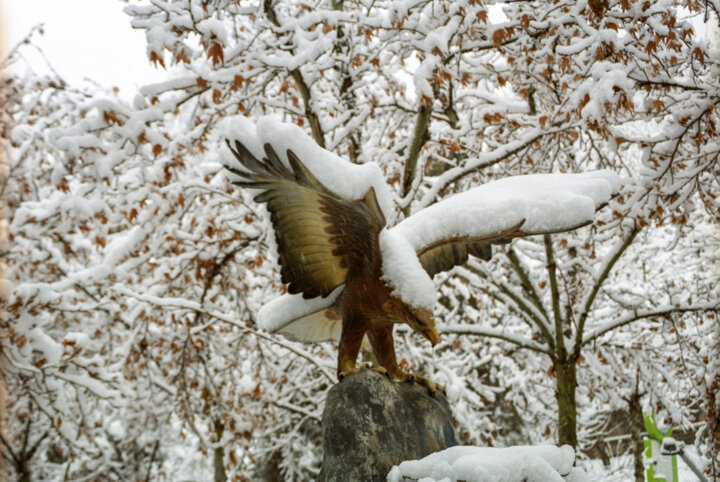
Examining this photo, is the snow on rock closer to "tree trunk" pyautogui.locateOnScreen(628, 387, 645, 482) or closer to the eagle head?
A: the eagle head

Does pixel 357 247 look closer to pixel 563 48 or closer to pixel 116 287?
pixel 563 48

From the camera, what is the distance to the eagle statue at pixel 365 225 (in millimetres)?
2096

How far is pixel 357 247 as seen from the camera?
2322mm

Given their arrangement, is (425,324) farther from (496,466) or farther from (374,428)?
(496,466)

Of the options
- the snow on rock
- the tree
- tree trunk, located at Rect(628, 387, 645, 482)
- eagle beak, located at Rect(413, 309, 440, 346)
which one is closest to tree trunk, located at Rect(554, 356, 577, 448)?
the tree

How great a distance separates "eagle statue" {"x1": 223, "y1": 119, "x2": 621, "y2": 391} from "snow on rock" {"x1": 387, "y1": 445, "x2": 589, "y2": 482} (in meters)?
0.67

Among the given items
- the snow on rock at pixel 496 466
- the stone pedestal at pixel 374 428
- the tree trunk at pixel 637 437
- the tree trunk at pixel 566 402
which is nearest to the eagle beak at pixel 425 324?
the stone pedestal at pixel 374 428

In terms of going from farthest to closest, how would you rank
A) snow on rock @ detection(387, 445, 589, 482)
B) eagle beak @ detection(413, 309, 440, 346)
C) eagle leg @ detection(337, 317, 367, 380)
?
eagle leg @ detection(337, 317, 367, 380) < eagle beak @ detection(413, 309, 440, 346) < snow on rock @ detection(387, 445, 589, 482)

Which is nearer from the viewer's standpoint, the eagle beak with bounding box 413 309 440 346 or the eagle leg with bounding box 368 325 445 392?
the eagle beak with bounding box 413 309 440 346

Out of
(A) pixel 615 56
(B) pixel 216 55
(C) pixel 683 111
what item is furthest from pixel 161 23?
(C) pixel 683 111

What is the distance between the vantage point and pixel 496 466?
146 cm

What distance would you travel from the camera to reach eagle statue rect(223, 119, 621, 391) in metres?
2.10

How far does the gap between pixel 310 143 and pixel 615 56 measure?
301cm

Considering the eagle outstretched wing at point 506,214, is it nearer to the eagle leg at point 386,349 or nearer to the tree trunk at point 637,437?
the eagle leg at point 386,349
